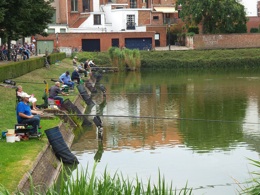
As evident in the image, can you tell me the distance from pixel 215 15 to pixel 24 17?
42.0 meters

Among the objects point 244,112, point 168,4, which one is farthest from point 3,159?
point 168,4

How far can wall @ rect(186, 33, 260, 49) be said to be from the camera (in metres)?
81.8

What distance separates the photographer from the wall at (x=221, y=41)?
81750 millimetres

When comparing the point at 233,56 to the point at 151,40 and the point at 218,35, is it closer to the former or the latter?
the point at 218,35

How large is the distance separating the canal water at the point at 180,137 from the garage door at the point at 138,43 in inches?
1360

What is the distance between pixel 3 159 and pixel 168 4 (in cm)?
8266

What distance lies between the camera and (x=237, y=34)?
82.6 meters

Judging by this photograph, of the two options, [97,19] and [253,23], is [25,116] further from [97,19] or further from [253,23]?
[253,23]

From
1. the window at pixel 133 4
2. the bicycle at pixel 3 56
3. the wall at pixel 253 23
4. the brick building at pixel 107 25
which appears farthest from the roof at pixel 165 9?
the bicycle at pixel 3 56

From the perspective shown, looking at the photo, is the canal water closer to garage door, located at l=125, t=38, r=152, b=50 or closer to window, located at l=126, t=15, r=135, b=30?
garage door, located at l=125, t=38, r=152, b=50

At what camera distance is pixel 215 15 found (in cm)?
8000

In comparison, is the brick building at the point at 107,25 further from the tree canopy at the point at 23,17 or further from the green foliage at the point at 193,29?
the tree canopy at the point at 23,17

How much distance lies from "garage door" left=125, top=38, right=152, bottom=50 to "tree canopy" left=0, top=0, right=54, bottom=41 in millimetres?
35719

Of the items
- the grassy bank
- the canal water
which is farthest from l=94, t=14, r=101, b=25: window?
the grassy bank
